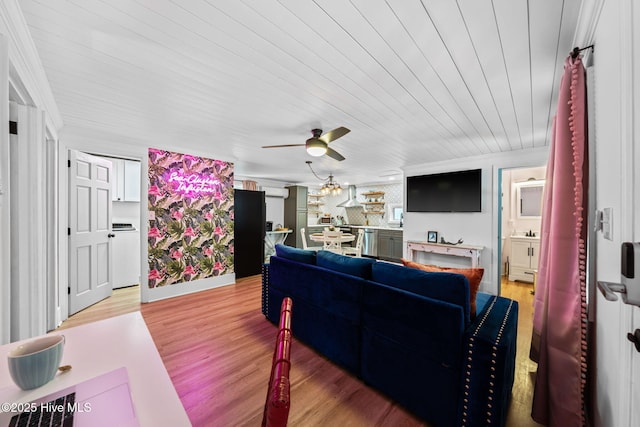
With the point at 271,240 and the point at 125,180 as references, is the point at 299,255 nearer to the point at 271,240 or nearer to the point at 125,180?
the point at 125,180

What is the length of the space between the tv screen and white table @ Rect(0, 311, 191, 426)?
486 centimetres

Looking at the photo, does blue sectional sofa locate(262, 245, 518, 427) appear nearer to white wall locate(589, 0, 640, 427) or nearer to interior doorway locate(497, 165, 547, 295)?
white wall locate(589, 0, 640, 427)

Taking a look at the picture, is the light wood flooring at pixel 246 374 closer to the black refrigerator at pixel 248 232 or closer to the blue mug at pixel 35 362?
the blue mug at pixel 35 362

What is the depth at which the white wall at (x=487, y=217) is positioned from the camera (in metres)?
4.00

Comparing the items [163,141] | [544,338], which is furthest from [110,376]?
[163,141]

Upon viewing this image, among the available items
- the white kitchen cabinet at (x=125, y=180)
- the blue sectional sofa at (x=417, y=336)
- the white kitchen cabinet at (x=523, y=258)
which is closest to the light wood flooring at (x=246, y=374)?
the blue sectional sofa at (x=417, y=336)

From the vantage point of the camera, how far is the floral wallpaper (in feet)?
12.1

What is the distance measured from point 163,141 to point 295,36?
2923mm

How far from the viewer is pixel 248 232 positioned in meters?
5.11

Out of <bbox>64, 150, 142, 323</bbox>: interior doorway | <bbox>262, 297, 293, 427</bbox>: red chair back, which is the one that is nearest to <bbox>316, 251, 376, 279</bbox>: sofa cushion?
<bbox>262, 297, 293, 427</bbox>: red chair back

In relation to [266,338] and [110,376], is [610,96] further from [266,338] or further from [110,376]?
[266,338]

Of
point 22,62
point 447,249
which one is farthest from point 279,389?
point 447,249

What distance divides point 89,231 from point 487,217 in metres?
6.26

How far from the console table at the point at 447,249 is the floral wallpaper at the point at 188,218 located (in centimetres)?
363
